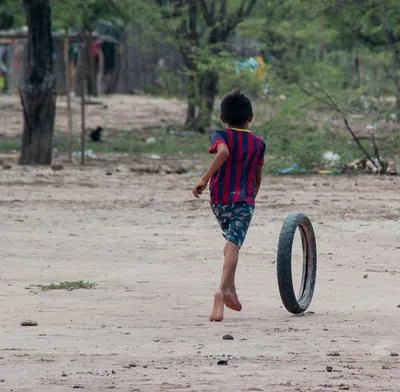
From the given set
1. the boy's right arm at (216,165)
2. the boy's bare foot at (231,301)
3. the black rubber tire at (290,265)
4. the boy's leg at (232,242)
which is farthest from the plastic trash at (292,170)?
the boy's bare foot at (231,301)

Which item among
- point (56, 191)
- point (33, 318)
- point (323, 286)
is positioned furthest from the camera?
point (56, 191)

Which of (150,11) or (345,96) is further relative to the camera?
(150,11)

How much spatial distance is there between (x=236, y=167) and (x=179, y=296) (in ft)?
4.30

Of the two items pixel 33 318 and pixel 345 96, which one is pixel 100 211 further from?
pixel 33 318

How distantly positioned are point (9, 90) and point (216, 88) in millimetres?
24260

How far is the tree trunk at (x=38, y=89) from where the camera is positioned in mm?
21625

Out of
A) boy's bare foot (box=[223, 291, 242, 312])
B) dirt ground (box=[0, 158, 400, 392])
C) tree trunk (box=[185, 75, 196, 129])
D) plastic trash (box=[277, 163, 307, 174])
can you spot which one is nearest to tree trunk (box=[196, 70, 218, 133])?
tree trunk (box=[185, 75, 196, 129])

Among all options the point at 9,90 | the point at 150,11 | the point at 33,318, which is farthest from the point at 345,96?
the point at 9,90

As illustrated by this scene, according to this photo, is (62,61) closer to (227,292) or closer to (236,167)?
(236,167)

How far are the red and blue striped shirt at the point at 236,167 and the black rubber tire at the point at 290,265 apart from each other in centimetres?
34

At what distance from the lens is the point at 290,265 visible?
8828mm

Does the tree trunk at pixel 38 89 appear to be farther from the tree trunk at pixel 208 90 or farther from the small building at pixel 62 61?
the small building at pixel 62 61

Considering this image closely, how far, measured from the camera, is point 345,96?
2081 cm

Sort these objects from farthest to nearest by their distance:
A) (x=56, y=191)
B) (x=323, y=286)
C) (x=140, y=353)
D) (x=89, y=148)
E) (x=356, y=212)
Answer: (x=89, y=148), (x=56, y=191), (x=356, y=212), (x=323, y=286), (x=140, y=353)
